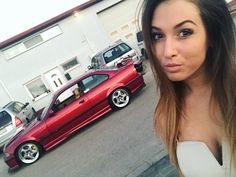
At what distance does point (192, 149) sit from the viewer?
187cm

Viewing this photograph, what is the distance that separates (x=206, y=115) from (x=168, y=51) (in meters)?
0.48

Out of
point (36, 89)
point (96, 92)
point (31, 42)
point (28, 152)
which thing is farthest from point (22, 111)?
point (31, 42)

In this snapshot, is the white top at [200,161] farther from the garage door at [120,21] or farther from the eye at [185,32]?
the garage door at [120,21]

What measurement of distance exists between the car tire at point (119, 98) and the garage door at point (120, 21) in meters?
11.8

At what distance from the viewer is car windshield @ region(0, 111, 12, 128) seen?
35.7 ft

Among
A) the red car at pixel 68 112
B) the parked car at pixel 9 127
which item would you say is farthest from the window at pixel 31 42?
the red car at pixel 68 112

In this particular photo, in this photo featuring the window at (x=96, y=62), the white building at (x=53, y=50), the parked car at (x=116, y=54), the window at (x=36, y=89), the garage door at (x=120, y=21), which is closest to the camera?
the parked car at (x=116, y=54)

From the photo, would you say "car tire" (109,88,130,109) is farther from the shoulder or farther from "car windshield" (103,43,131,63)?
the shoulder

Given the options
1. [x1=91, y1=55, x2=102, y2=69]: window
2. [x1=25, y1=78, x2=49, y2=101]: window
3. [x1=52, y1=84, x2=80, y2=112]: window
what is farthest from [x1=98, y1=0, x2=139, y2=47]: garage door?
[x1=52, y1=84, x2=80, y2=112]: window

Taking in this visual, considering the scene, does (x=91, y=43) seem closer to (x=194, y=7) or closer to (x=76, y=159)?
(x=76, y=159)

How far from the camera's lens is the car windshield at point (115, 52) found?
1281 centimetres

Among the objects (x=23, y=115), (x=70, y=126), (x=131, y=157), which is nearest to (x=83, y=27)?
(x=23, y=115)

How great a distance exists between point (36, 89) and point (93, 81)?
10706mm

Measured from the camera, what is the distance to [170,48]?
5.80ft
